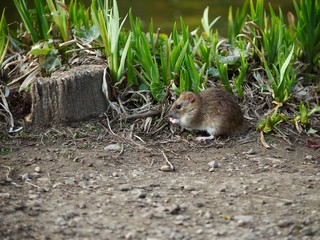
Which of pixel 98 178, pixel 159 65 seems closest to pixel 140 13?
pixel 159 65

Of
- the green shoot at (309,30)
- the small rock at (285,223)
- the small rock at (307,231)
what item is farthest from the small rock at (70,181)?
the green shoot at (309,30)

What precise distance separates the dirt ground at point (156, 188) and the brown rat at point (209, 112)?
11 centimetres

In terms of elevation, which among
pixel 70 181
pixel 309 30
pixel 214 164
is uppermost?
pixel 309 30

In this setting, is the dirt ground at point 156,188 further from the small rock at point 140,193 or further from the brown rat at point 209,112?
the brown rat at point 209,112

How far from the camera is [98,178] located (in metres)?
4.82

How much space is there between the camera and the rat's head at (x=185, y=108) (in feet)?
18.3

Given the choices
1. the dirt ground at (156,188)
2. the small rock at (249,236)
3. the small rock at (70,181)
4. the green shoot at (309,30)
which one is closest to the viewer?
the small rock at (249,236)

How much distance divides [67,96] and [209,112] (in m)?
1.08

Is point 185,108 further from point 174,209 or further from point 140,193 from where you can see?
point 174,209

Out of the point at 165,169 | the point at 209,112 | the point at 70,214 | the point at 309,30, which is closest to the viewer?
the point at 70,214

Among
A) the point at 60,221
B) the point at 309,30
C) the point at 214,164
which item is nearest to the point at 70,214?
the point at 60,221

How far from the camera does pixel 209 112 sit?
5.65 m

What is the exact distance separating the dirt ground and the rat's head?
13cm

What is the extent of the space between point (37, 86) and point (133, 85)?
860 mm
